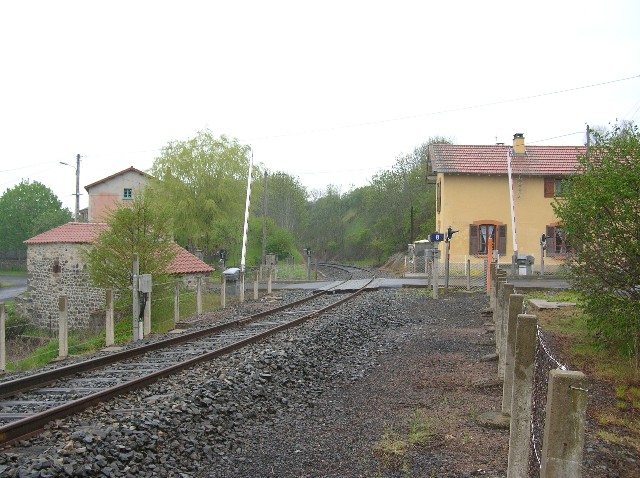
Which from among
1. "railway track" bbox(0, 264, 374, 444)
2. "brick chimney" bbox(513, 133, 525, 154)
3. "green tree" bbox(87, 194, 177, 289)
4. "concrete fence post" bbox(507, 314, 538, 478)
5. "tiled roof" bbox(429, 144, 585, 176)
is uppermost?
"brick chimney" bbox(513, 133, 525, 154)

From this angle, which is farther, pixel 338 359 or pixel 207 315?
pixel 207 315

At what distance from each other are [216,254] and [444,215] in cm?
1762

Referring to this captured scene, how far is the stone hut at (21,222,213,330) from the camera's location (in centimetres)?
3006

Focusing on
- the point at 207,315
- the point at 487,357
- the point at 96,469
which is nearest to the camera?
the point at 96,469

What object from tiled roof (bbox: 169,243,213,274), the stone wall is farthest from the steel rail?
the stone wall

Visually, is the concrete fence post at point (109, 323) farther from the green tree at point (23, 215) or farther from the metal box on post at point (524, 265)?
the green tree at point (23, 215)

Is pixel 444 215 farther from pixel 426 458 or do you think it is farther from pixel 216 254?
pixel 426 458

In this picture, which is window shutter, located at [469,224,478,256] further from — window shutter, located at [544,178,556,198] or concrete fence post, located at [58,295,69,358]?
concrete fence post, located at [58,295,69,358]

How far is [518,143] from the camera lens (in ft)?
Answer: 138

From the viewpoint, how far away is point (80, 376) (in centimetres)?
970

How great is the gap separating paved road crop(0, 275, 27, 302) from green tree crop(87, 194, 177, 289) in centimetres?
2875

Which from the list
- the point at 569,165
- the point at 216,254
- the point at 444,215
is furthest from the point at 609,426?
the point at 216,254

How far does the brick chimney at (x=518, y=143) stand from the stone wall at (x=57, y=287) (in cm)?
2680

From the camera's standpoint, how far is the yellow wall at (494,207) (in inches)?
1559
